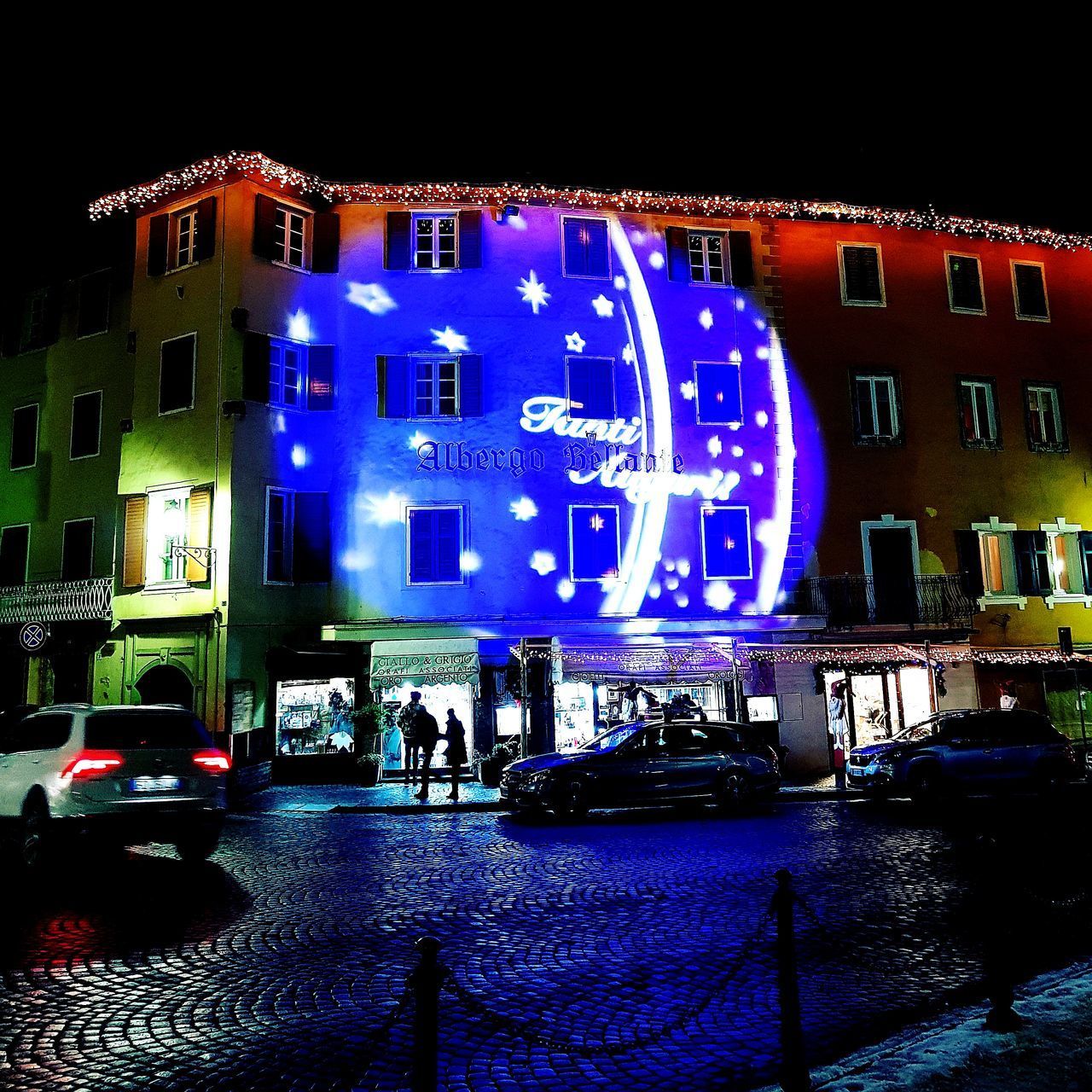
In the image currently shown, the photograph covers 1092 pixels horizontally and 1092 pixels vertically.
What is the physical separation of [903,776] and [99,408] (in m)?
22.7

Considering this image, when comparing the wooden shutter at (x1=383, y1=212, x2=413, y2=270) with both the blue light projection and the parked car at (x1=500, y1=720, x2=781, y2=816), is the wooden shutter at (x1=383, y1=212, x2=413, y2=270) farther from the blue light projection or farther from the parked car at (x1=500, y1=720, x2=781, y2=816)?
the parked car at (x1=500, y1=720, x2=781, y2=816)

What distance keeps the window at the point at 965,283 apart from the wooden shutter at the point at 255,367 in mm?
18773

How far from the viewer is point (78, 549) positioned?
2688 cm

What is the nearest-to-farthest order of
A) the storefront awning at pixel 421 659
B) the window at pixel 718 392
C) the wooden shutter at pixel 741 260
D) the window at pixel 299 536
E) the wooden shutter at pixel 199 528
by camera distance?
the wooden shutter at pixel 199 528 < the storefront awning at pixel 421 659 < the window at pixel 299 536 < the window at pixel 718 392 < the wooden shutter at pixel 741 260

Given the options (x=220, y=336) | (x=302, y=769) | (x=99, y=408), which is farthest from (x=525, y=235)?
(x=302, y=769)

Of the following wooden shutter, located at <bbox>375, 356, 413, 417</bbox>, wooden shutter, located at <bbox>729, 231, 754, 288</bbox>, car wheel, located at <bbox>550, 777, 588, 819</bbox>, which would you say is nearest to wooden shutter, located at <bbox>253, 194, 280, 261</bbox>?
wooden shutter, located at <bbox>375, 356, 413, 417</bbox>

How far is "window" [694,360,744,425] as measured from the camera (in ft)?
82.3

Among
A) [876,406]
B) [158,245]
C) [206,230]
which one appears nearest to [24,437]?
[158,245]

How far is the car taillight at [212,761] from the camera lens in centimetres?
1162

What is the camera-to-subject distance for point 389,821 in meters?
16.2

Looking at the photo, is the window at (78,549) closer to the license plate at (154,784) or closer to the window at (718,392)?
the window at (718,392)

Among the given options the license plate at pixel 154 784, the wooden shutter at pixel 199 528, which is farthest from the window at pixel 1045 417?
the license plate at pixel 154 784

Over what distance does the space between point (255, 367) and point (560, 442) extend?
24.9ft

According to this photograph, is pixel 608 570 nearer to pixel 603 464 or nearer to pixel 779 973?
pixel 603 464
